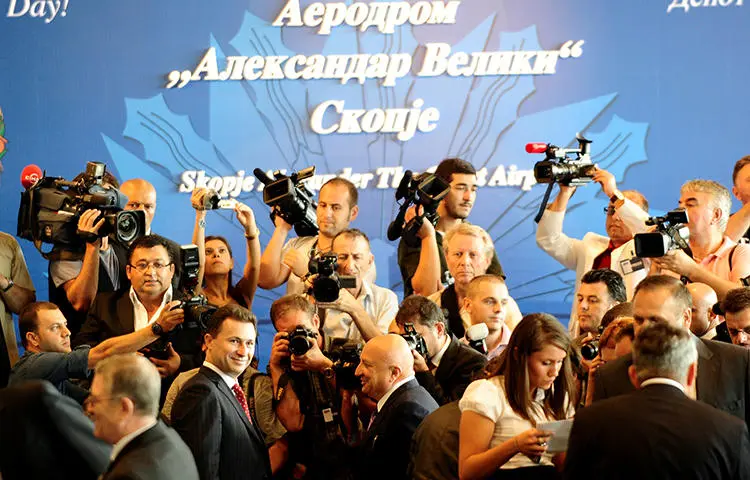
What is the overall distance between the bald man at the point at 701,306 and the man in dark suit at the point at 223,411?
187 cm

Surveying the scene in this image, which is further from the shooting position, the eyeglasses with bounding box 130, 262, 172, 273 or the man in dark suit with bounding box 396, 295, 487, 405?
the eyeglasses with bounding box 130, 262, 172, 273

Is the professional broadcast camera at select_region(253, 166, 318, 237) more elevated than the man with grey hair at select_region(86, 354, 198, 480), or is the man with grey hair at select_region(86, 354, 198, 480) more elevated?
the professional broadcast camera at select_region(253, 166, 318, 237)

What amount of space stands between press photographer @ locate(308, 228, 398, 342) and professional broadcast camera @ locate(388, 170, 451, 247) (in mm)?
242

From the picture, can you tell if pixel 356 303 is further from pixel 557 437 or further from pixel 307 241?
pixel 557 437

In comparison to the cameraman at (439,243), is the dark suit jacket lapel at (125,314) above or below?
below

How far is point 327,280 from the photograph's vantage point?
5.87 m

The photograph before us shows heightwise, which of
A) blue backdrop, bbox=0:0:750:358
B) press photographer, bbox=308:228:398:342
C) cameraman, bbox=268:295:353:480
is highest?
Result: blue backdrop, bbox=0:0:750:358

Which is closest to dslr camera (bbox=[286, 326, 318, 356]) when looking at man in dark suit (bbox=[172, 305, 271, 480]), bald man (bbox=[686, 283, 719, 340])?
man in dark suit (bbox=[172, 305, 271, 480])

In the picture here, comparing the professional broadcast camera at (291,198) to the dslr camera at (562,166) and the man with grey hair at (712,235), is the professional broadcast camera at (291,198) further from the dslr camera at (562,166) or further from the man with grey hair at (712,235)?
the man with grey hair at (712,235)

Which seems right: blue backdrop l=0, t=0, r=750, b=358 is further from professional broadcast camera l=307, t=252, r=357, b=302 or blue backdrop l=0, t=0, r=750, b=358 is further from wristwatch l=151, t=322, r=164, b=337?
wristwatch l=151, t=322, r=164, b=337

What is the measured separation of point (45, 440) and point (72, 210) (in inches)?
93.5

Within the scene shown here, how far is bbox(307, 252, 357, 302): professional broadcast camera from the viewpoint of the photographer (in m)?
5.88

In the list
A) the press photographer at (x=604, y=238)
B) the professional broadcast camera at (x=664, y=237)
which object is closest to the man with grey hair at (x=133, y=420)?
the professional broadcast camera at (x=664, y=237)

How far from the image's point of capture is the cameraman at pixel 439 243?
6.59 meters
